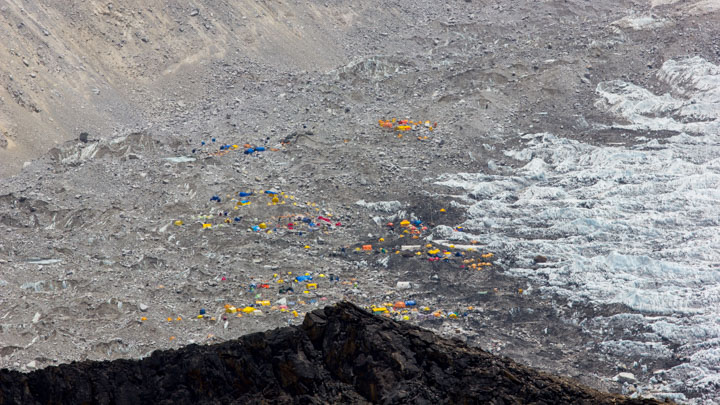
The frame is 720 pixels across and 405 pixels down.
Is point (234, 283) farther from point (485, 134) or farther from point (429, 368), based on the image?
point (485, 134)

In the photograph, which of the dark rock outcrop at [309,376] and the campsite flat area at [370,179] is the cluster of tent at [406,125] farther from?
the dark rock outcrop at [309,376]

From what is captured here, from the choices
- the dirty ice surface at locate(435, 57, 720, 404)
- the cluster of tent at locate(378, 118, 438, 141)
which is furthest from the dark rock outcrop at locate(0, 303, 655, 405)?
the cluster of tent at locate(378, 118, 438, 141)

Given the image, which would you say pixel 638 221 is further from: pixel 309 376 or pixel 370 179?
pixel 309 376

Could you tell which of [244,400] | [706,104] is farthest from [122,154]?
[706,104]

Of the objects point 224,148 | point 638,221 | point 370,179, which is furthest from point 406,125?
point 638,221

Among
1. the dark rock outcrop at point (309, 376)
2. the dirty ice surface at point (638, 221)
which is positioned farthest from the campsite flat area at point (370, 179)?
the dark rock outcrop at point (309, 376)
